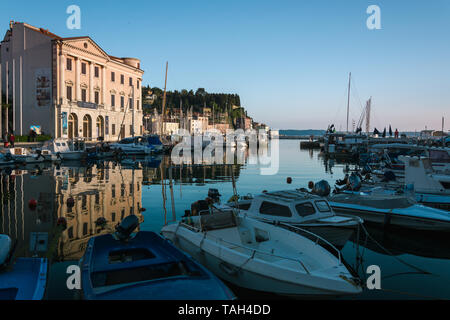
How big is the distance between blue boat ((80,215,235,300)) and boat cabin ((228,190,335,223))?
4.94 m

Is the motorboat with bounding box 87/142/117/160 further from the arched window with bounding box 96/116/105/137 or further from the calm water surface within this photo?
the calm water surface

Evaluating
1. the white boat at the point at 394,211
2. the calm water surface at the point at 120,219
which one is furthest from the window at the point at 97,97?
the white boat at the point at 394,211

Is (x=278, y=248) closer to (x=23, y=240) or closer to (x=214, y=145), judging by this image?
(x=23, y=240)

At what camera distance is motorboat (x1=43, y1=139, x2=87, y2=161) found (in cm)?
4722

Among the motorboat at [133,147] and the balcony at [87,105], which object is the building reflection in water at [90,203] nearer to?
the motorboat at [133,147]

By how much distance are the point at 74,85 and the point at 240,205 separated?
178ft

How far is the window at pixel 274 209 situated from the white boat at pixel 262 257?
2.11 m

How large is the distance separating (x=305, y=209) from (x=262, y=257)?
13.9ft

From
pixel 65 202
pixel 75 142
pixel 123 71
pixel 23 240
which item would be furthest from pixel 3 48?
pixel 23 240

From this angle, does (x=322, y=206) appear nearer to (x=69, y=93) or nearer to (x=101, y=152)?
(x=101, y=152)

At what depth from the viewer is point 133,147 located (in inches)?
2372

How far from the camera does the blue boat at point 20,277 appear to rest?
7.57 m

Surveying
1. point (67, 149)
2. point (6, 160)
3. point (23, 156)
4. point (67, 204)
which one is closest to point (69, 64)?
point (67, 149)

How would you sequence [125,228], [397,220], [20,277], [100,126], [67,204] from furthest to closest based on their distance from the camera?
[100,126], [67,204], [397,220], [125,228], [20,277]
